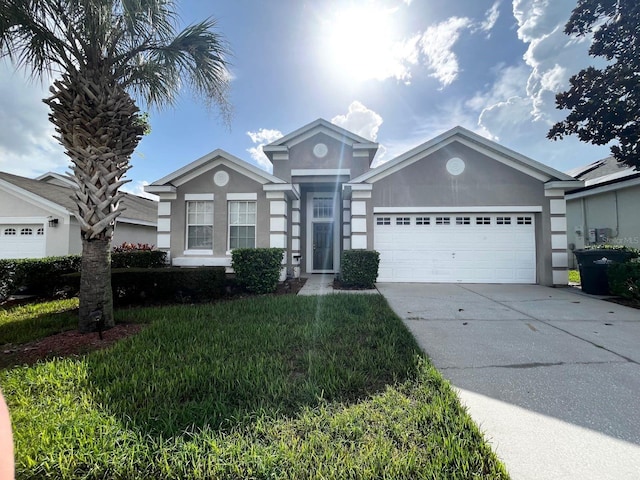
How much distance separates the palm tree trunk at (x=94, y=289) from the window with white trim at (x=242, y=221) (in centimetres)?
520

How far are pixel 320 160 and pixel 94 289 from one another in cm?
927

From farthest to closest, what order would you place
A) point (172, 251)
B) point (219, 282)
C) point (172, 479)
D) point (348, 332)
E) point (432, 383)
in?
point (172, 251) < point (219, 282) < point (348, 332) < point (432, 383) < point (172, 479)

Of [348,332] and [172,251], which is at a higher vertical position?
[172,251]

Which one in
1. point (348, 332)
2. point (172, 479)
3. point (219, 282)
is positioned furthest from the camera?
point (219, 282)

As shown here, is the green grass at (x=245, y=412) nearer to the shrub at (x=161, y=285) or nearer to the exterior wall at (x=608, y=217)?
the shrub at (x=161, y=285)

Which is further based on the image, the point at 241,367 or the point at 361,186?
the point at 361,186

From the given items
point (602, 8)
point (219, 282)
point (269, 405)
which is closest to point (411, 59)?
point (602, 8)

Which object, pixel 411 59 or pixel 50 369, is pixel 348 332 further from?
pixel 411 59

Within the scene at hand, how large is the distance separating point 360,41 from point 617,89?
749 centimetres

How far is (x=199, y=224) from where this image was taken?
10273 millimetres

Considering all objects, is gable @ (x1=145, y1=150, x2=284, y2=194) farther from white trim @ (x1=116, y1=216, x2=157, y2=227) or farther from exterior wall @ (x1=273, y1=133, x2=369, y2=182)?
white trim @ (x1=116, y1=216, x2=157, y2=227)

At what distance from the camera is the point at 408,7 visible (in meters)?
8.62

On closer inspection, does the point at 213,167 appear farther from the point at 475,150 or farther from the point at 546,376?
the point at 546,376

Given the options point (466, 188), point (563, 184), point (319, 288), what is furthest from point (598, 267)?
point (319, 288)
